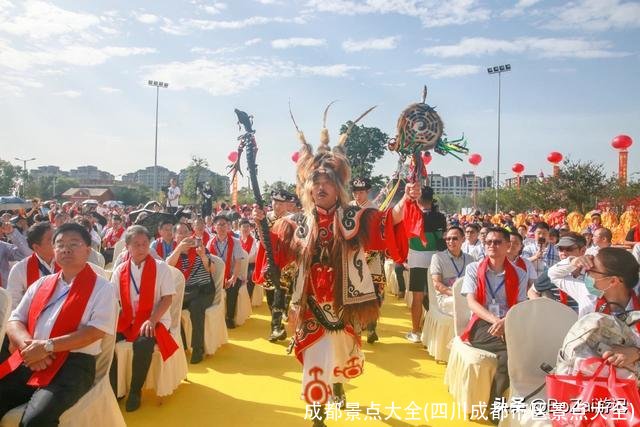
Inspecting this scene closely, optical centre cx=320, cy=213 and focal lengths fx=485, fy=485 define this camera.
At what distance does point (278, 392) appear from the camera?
4.15 meters

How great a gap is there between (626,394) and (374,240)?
153 centimetres

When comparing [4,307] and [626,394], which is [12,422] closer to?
[4,307]

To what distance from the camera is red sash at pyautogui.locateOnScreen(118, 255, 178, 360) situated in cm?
384

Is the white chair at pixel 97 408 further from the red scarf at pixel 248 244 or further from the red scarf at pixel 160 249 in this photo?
the red scarf at pixel 248 244

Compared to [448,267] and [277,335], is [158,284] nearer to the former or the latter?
[277,335]

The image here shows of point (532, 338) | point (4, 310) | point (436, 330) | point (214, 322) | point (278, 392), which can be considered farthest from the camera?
point (214, 322)

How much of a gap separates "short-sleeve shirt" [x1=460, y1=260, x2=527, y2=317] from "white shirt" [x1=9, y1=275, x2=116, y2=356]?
257cm

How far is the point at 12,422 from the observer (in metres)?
2.69

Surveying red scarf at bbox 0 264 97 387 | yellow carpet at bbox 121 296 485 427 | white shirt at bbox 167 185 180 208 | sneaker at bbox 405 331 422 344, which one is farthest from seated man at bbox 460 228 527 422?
white shirt at bbox 167 185 180 208

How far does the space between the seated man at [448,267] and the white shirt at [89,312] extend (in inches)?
129

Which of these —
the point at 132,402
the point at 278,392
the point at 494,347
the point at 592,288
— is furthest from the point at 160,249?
the point at 592,288

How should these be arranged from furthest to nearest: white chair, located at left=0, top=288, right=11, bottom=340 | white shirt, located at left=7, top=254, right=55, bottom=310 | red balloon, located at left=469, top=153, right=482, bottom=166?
red balloon, located at left=469, top=153, right=482, bottom=166
white shirt, located at left=7, top=254, right=55, bottom=310
white chair, located at left=0, top=288, right=11, bottom=340

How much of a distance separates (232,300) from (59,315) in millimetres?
3682

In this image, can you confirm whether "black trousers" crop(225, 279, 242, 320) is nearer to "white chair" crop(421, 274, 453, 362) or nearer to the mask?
"white chair" crop(421, 274, 453, 362)
